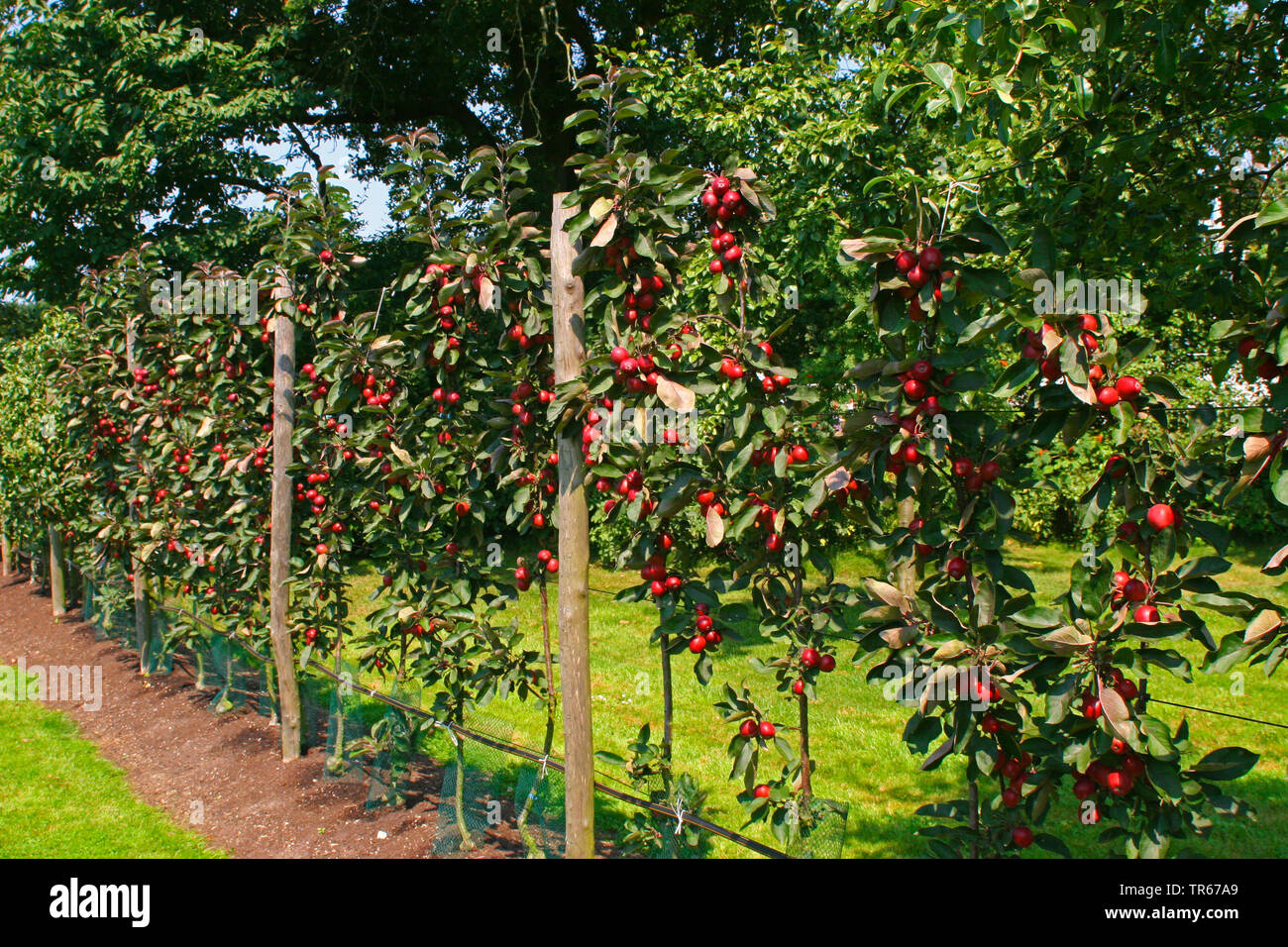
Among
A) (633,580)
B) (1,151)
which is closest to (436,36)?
(1,151)

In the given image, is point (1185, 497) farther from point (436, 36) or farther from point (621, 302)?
point (436, 36)

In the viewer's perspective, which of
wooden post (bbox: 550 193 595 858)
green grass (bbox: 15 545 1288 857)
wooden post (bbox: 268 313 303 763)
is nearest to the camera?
wooden post (bbox: 550 193 595 858)

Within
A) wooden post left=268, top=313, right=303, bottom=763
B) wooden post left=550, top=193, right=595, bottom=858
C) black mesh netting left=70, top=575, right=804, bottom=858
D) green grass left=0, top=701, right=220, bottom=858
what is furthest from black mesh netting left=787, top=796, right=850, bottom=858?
wooden post left=268, top=313, right=303, bottom=763

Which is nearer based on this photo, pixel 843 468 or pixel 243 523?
pixel 843 468

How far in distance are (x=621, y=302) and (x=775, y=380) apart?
1.88 feet

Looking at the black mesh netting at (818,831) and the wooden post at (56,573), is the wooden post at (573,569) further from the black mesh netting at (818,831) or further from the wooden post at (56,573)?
the wooden post at (56,573)

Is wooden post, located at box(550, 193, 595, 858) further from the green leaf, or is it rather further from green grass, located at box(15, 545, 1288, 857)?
the green leaf

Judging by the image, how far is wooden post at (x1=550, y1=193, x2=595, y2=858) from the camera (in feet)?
9.02

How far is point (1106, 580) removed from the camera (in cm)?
183

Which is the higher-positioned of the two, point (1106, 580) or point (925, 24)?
point (925, 24)

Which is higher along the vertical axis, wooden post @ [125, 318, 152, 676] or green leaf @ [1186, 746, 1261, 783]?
green leaf @ [1186, 746, 1261, 783]

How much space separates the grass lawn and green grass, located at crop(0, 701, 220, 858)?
4.92 feet

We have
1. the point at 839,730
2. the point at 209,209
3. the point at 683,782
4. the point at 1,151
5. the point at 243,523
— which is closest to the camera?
the point at 683,782
